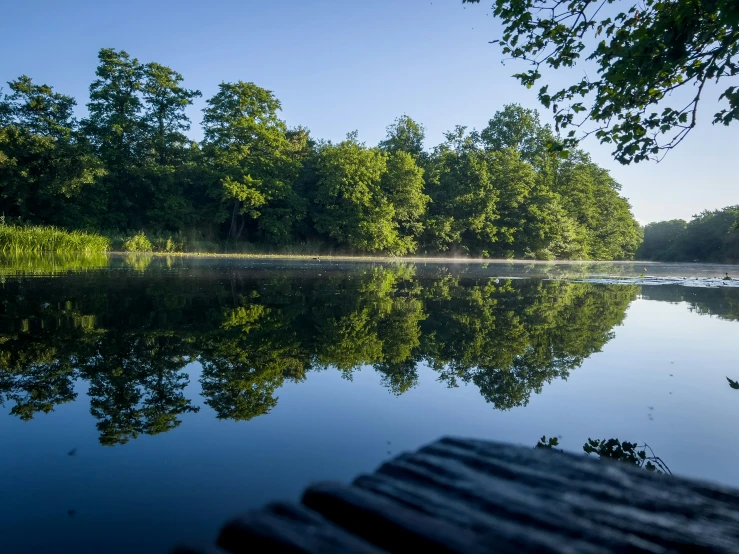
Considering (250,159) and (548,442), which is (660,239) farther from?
(548,442)

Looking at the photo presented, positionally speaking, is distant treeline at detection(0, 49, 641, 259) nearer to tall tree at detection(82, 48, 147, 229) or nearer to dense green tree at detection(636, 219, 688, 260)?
tall tree at detection(82, 48, 147, 229)

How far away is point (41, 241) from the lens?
22.9 metres

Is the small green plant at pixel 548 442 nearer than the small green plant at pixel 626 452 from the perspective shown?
No

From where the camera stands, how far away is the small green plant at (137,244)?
1209 inches

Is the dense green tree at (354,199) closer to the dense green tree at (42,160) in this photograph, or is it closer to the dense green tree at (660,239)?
the dense green tree at (42,160)

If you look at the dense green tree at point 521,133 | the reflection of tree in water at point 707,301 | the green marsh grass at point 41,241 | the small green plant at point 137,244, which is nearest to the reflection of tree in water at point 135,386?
the reflection of tree in water at point 707,301

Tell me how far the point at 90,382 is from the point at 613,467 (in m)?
3.62

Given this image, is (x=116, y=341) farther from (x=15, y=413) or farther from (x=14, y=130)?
(x=14, y=130)

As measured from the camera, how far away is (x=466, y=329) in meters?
6.82

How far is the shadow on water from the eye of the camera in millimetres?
3547

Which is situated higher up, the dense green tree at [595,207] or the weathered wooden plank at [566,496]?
A: the dense green tree at [595,207]

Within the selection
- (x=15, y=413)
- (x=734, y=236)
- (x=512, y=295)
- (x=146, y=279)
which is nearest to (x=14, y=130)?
(x=146, y=279)

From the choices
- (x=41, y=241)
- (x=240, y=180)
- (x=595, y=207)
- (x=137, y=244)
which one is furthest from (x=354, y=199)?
(x=595, y=207)

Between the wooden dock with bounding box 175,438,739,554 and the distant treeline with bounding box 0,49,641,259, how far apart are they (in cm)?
3431
